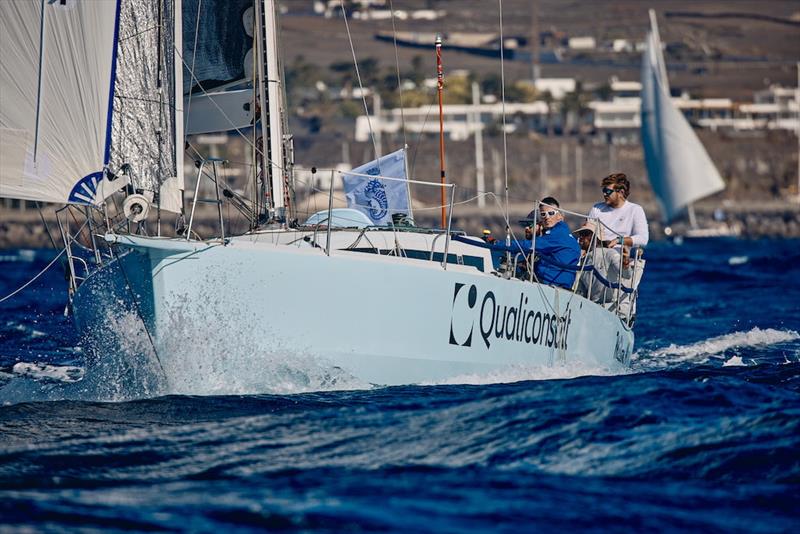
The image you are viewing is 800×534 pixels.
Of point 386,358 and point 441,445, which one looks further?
point 386,358

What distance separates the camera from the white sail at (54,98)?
791 centimetres

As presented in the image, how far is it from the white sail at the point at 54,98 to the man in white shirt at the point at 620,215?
489cm

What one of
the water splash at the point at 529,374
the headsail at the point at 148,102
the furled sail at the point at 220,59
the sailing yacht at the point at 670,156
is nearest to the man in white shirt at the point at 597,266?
the water splash at the point at 529,374

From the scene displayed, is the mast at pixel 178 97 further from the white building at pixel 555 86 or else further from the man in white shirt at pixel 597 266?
the white building at pixel 555 86

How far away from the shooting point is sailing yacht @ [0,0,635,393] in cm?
805

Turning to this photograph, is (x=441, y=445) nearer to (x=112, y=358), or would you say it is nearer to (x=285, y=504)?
(x=285, y=504)

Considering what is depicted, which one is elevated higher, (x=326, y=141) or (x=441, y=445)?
(x=326, y=141)

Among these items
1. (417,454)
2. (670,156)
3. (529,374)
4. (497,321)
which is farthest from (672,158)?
(417,454)

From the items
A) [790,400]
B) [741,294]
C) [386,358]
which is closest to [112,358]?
[386,358]

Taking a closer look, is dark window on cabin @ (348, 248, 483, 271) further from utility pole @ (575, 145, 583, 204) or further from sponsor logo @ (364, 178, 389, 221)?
utility pole @ (575, 145, 583, 204)

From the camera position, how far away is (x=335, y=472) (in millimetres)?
6945

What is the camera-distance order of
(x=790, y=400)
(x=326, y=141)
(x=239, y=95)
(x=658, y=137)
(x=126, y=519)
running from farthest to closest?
(x=326, y=141)
(x=658, y=137)
(x=239, y=95)
(x=790, y=400)
(x=126, y=519)

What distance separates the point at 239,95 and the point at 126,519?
584 cm

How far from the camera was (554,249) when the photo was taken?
10609mm
